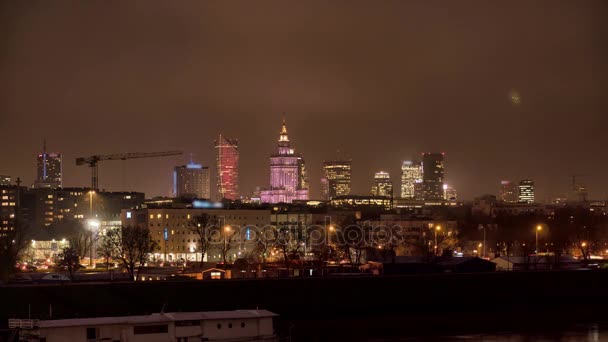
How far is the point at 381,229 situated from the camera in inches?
4596

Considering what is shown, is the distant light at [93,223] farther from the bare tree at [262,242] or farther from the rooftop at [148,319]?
the rooftop at [148,319]

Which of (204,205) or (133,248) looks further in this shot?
(204,205)

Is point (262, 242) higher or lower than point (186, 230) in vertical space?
lower

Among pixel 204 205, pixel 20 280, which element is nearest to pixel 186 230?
pixel 204 205

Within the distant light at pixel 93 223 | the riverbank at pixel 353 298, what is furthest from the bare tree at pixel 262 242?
the riverbank at pixel 353 298

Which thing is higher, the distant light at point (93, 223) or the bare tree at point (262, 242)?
the distant light at point (93, 223)

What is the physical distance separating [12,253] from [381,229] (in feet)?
189

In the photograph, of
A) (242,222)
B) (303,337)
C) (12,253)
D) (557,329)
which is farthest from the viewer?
(242,222)

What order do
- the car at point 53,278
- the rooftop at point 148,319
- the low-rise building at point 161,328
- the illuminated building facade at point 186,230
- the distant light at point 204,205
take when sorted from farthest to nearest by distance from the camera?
the distant light at point 204,205, the illuminated building facade at point 186,230, the car at point 53,278, the rooftop at point 148,319, the low-rise building at point 161,328

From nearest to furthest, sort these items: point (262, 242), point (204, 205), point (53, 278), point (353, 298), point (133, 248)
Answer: point (353, 298) → point (53, 278) → point (133, 248) → point (262, 242) → point (204, 205)

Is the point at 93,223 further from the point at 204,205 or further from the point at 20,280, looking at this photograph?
the point at 20,280

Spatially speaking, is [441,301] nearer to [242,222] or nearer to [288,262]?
[288,262]

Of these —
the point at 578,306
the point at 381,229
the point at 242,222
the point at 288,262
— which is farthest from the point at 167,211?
the point at 578,306

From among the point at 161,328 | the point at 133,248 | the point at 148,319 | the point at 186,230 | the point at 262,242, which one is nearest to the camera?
the point at 161,328
